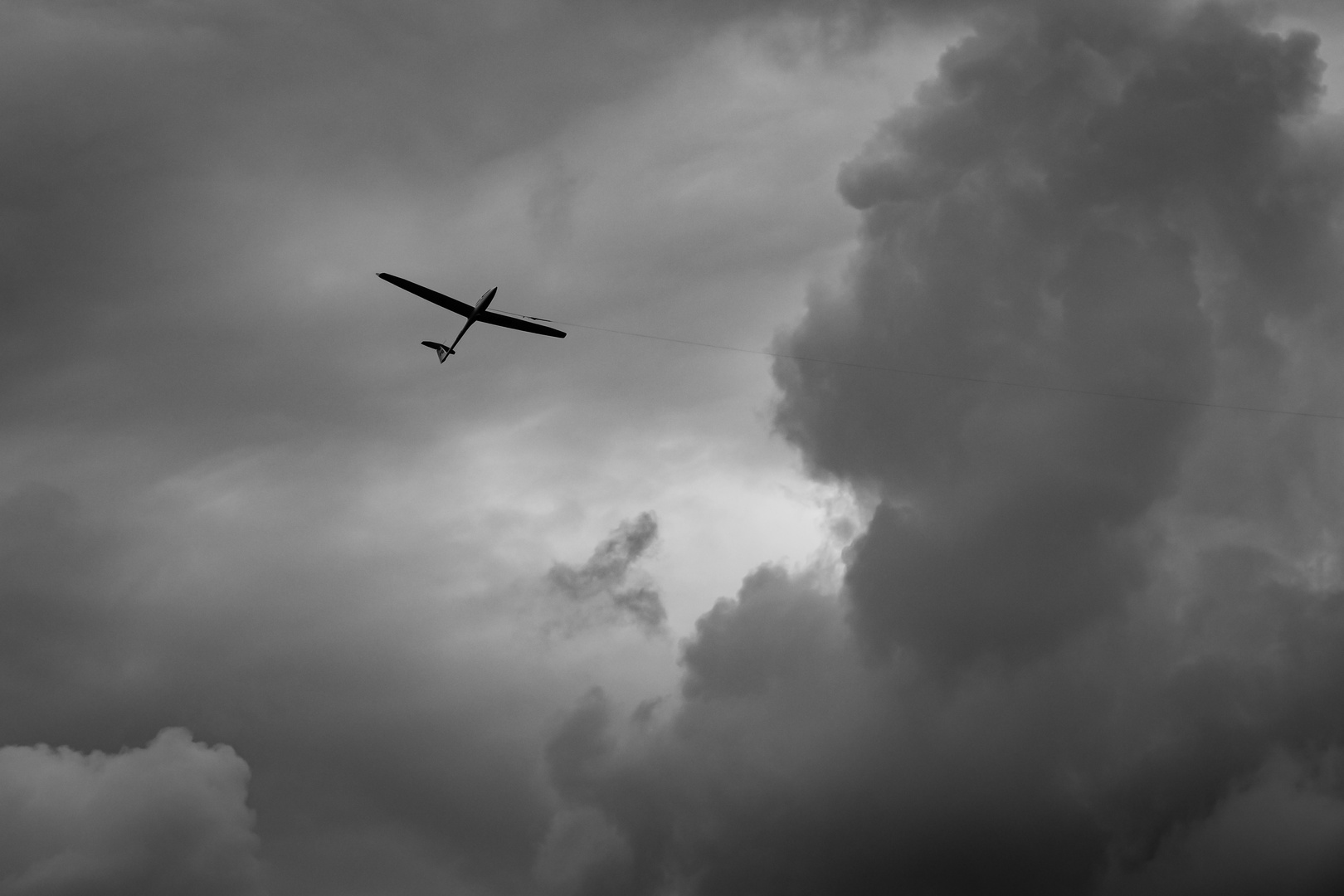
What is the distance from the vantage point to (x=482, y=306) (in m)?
144

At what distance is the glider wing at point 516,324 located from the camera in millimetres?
137250

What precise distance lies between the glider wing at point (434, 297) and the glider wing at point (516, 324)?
2.77 metres

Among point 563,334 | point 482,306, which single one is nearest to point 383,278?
point 482,306

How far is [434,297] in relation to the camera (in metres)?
146

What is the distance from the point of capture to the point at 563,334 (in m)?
135

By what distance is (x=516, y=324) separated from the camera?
140250 millimetres

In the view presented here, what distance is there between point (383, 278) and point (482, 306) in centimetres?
1051

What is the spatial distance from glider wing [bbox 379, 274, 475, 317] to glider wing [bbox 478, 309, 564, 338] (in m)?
2.77

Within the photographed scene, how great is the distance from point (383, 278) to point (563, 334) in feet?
69.5

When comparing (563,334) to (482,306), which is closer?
(563,334)

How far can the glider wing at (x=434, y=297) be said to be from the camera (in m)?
144

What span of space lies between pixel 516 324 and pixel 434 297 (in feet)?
38.4

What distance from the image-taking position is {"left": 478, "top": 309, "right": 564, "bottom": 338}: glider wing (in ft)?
450

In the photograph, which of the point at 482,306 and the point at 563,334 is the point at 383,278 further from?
the point at 563,334
